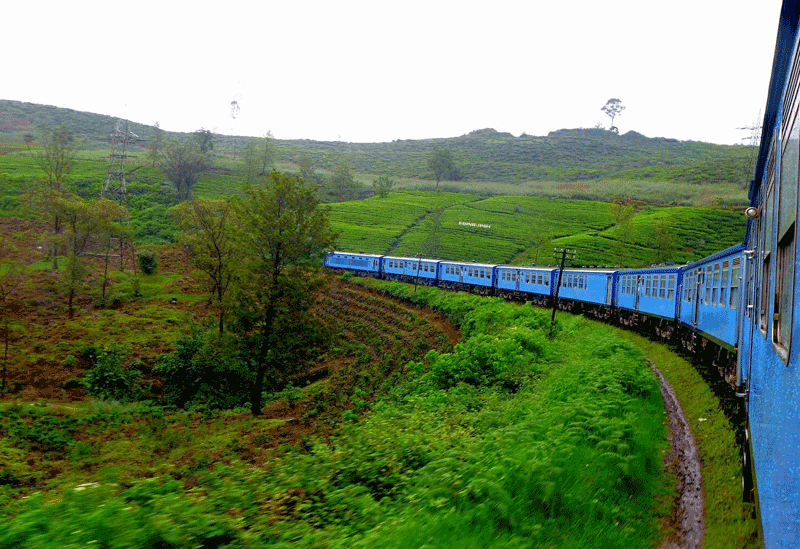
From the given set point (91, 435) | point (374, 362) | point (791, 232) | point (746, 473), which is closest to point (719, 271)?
point (746, 473)

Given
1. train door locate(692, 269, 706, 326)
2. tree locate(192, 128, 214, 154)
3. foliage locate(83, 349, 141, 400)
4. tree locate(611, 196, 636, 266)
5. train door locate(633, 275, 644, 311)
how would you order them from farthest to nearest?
tree locate(192, 128, 214, 154) < tree locate(611, 196, 636, 266) < train door locate(633, 275, 644, 311) < foliage locate(83, 349, 141, 400) < train door locate(692, 269, 706, 326)

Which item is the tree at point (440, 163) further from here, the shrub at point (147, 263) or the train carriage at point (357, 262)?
the shrub at point (147, 263)

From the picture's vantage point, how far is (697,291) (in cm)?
1384

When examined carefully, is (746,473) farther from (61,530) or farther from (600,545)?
(61,530)

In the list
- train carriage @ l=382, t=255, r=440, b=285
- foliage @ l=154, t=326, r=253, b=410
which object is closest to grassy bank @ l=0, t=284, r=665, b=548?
foliage @ l=154, t=326, r=253, b=410

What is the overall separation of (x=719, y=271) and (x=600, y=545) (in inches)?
303

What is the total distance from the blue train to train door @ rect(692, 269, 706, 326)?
3cm

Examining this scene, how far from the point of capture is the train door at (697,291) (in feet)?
43.5

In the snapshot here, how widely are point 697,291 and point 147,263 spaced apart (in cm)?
3412

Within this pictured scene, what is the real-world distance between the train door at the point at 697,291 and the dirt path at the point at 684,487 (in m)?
3.20

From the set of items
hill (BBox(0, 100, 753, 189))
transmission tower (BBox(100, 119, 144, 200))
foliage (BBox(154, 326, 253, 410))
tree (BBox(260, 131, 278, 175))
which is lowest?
foliage (BBox(154, 326, 253, 410))

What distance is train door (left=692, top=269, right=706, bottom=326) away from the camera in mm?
13245

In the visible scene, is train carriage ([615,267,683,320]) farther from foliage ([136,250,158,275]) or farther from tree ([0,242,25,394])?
foliage ([136,250,158,275])

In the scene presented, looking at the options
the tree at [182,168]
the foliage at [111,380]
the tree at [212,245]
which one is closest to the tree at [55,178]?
the tree at [212,245]
